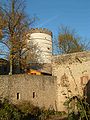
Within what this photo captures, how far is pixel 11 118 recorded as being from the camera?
1591 centimetres

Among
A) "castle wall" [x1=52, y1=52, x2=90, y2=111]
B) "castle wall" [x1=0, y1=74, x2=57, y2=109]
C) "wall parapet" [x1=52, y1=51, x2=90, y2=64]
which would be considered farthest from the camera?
"wall parapet" [x1=52, y1=51, x2=90, y2=64]

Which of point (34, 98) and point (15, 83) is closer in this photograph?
point (15, 83)

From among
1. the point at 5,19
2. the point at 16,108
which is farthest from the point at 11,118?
the point at 5,19

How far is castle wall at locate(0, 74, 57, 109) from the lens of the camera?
19.1 meters

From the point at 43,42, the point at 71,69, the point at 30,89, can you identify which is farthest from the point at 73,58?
the point at 43,42

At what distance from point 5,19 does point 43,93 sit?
787cm

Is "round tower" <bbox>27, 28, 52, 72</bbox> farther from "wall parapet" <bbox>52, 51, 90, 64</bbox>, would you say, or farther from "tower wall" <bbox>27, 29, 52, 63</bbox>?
"wall parapet" <bbox>52, 51, 90, 64</bbox>

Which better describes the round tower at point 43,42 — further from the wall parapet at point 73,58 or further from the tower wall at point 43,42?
the wall parapet at point 73,58

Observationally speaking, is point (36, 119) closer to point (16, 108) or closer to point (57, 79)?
point (16, 108)

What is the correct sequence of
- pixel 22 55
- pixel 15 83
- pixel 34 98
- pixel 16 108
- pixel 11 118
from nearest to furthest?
1. pixel 11 118
2. pixel 16 108
3. pixel 15 83
4. pixel 34 98
5. pixel 22 55

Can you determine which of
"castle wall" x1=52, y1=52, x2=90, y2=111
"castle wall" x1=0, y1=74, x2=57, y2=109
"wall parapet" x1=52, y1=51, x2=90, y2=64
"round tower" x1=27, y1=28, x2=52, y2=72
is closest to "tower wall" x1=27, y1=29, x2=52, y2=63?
"round tower" x1=27, y1=28, x2=52, y2=72

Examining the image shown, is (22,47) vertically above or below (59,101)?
above

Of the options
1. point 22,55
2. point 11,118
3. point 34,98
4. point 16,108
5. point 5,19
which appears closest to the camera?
point 11,118

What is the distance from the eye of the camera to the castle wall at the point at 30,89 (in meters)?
19.1
